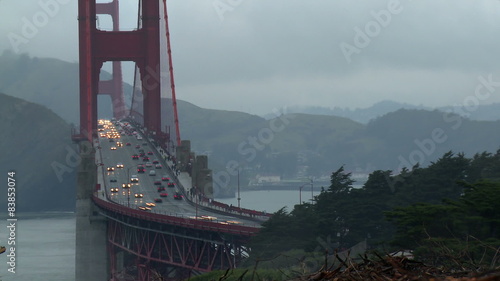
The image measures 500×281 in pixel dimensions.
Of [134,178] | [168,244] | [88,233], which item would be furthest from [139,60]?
[168,244]

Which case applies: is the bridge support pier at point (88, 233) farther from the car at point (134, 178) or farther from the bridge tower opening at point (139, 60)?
the bridge tower opening at point (139, 60)

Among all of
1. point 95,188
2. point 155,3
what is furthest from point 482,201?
point 155,3

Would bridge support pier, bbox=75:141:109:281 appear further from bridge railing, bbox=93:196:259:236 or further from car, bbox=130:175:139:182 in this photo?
car, bbox=130:175:139:182

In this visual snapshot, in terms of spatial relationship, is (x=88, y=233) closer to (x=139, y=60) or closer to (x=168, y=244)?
(x=168, y=244)

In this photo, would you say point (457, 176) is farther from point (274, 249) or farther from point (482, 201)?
point (482, 201)

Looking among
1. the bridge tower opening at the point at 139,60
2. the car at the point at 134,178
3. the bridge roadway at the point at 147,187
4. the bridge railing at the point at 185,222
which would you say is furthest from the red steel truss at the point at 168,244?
the bridge tower opening at the point at 139,60

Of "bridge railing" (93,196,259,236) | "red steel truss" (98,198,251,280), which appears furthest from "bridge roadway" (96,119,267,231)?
"red steel truss" (98,198,251,280)
